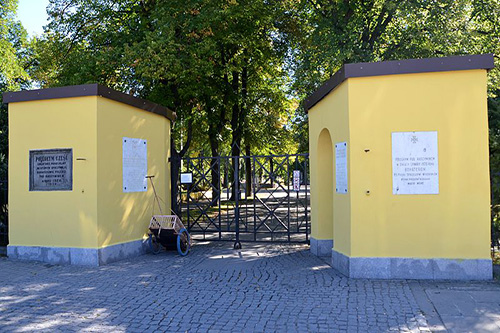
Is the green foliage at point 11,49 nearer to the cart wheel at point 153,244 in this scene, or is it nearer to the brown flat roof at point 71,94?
the brown flat roof at point 71,94

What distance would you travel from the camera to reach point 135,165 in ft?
30.9

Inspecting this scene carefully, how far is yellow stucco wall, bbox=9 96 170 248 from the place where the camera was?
8.27 metres

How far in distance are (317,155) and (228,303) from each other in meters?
4.25

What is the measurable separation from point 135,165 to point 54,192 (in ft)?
5.61

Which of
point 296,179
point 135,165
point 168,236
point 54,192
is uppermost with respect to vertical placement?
point 135,165

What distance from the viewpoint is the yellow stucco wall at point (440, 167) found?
6.86 meters

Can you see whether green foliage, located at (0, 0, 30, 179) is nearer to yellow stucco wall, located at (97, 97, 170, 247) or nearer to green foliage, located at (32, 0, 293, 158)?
green foliage, located at (32, 0, 293, 158)

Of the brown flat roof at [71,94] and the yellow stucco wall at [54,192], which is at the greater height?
the brown flat roof at [71,94]

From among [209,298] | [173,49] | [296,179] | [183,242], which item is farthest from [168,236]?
[173,49]

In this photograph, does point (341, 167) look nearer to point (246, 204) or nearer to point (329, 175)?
point (329, 175)

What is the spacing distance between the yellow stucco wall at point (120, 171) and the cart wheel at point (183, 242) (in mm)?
965

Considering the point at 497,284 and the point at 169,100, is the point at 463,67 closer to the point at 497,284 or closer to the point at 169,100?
the point at 497,284

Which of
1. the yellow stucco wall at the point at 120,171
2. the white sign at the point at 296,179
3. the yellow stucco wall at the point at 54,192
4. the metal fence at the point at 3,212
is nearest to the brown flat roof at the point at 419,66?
the white sign at the point at 296,179

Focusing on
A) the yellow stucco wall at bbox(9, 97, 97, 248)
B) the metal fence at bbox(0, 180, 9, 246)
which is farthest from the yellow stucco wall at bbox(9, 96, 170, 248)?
the metal fence at bbox(0, 180, 9, 246)
